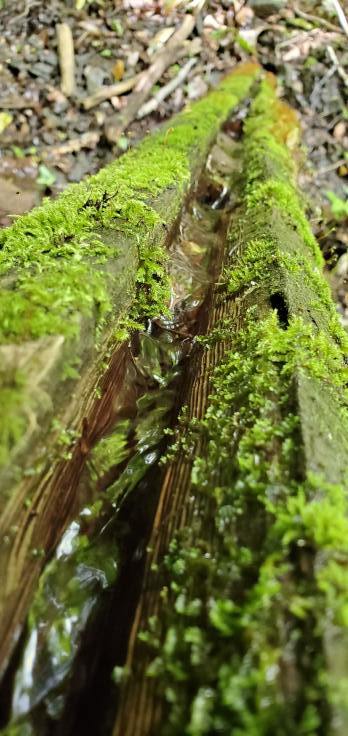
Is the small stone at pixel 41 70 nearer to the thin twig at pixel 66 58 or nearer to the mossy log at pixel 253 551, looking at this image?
the thin twig at pixel 66 58

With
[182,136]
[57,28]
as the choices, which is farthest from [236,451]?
[57,28]

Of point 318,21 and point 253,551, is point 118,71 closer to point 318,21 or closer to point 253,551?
point 318,21

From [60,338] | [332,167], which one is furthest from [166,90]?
[60,338]

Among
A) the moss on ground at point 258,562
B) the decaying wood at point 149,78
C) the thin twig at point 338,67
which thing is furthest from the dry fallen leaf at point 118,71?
the moss on ground at point 258,562

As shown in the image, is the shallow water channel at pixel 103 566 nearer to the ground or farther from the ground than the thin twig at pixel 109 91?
nearer to the ground

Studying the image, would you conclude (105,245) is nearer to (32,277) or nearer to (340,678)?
(32,277)
